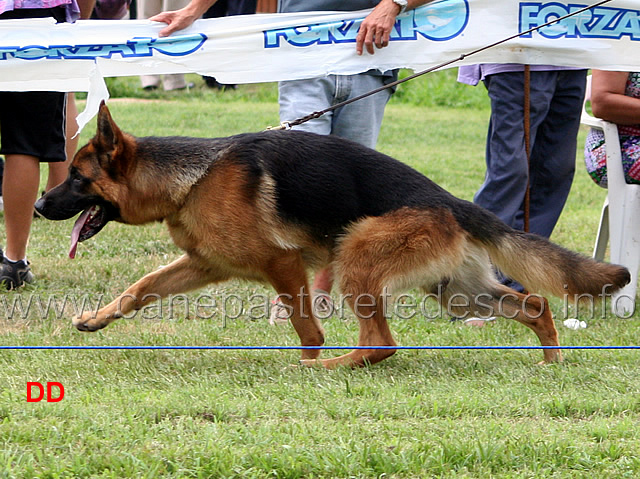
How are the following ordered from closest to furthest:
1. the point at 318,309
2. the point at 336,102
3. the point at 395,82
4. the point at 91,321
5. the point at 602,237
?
the point at 91,321
the point at 395,82
the point at 336,102
the point at 318,309
the point at 602,237

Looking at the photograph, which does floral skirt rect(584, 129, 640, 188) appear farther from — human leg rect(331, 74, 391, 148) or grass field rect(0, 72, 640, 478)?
human leg rect(331, 74, 391, 148)

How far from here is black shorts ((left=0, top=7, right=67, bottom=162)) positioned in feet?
16.6

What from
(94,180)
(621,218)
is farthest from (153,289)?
(621,218)

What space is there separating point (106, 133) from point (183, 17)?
1.25 m

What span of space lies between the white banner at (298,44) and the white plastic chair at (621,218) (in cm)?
47

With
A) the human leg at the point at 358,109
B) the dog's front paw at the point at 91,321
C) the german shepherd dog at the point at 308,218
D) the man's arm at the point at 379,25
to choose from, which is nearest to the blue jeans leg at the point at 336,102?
the human leg at the point at 358,109

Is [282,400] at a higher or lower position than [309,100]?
lower

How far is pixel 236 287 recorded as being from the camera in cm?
555

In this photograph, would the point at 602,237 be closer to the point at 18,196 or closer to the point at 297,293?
the point at 297,293

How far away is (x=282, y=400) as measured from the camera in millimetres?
3375

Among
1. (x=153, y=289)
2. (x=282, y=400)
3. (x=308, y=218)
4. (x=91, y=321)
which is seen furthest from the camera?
(x=153, y=289)

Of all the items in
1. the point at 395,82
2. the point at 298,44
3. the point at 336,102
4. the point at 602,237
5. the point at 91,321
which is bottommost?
the point at 602,237

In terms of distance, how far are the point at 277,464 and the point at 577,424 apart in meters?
1.14

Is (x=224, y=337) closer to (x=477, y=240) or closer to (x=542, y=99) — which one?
(x=477, y=240)
